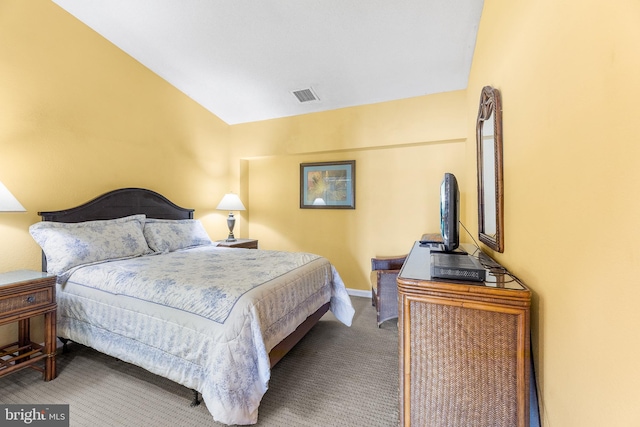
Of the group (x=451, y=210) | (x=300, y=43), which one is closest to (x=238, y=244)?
(x=300, y=43)

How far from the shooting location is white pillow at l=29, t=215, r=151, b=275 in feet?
7.22

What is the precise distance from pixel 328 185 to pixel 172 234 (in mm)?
2166

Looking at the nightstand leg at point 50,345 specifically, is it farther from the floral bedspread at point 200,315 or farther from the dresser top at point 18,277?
the dresser top at point 18,277

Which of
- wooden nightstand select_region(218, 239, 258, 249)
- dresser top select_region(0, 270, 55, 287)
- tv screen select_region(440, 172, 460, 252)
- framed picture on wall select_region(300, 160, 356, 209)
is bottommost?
dresser top select_region(0, 270, 55, 287)

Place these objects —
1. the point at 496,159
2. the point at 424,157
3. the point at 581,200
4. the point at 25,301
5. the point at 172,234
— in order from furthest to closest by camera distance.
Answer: the point at 424,157, the point at 172,234, the point at 25,301, the point at 496,159, the point at 581,200

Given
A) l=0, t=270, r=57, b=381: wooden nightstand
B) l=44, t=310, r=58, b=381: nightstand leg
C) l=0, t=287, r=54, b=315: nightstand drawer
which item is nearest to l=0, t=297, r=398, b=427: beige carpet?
l=44, t=310, r=58, b=381: nightstand leg

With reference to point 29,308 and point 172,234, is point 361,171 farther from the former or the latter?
point 29,308

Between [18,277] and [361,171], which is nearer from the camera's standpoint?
[18,277]

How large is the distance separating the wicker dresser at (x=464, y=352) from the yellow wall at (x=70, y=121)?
315cm

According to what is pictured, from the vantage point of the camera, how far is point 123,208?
9.84ft

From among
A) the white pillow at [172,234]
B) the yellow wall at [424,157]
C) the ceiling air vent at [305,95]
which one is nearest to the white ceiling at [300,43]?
the ceiling air vent at [305,95]

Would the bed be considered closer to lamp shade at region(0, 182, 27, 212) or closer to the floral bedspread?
the floral bedspread

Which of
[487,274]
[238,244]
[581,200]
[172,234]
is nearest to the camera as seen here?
[581,200]

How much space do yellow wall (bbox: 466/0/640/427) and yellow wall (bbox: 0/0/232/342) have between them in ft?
11.8
